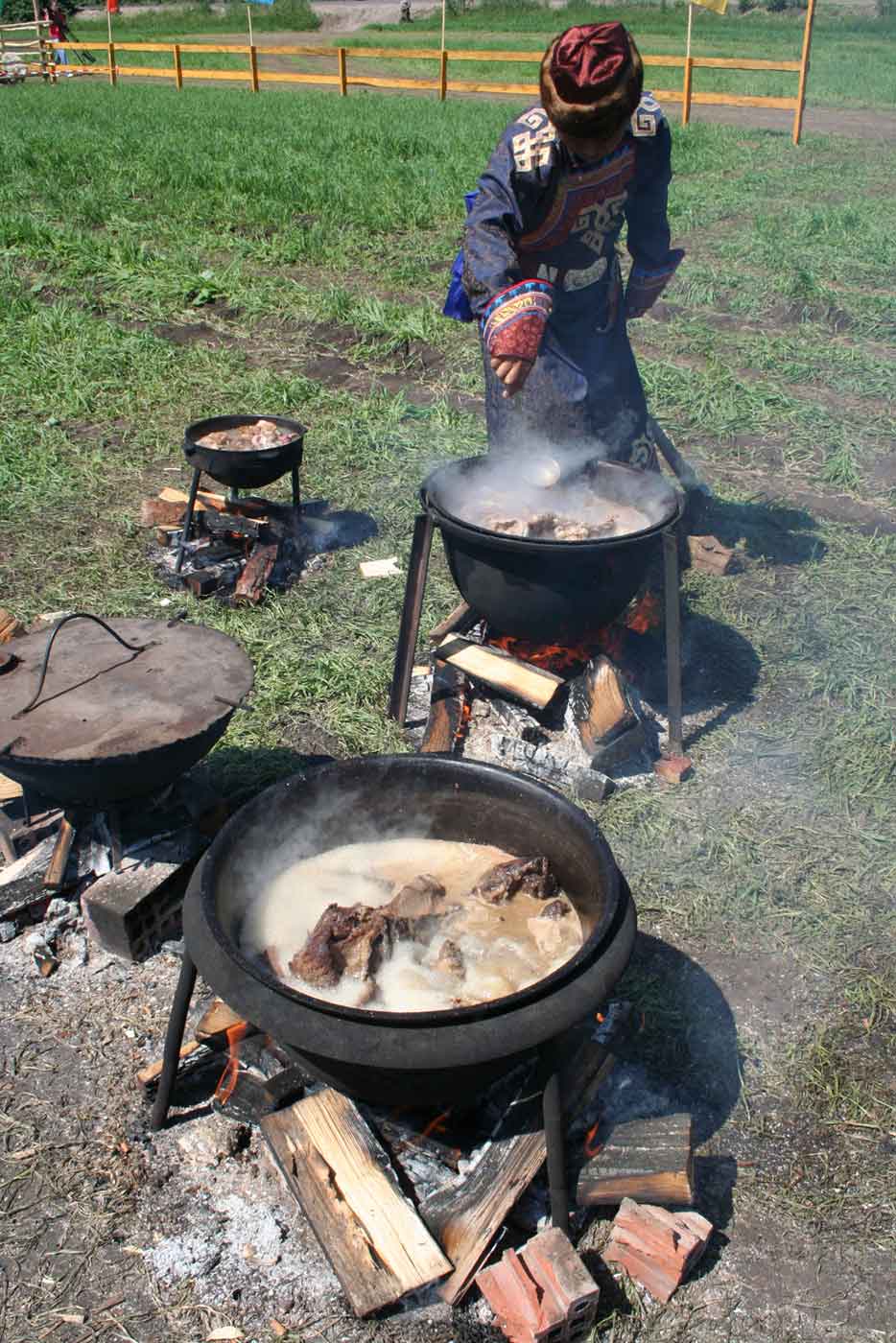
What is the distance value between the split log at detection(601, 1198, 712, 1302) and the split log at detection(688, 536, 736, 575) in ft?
13.7

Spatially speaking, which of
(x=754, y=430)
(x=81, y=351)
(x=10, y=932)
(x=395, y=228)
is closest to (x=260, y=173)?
(x=395, y=228)

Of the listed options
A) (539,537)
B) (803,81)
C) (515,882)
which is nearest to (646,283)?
(539,537)

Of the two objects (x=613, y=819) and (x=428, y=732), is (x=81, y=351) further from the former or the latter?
(x=613, y=819)

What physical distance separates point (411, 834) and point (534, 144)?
286 centimetres

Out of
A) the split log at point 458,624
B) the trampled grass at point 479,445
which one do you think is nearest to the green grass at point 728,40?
the trampled grass at point 479,445

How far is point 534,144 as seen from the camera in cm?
444

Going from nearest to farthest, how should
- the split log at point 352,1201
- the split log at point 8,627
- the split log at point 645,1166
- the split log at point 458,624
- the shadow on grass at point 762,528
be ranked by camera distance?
the split log at point 352,1201, the split log at point 645,1166, the split log at point 8,627, the split log at point 458,624, the shadow on grass at point 762,528

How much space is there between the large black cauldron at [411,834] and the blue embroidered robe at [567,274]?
1843 millimetres

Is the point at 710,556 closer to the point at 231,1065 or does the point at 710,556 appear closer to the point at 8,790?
the point at 8,790

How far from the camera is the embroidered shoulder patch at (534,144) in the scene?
443cm

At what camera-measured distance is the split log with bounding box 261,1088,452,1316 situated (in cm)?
263

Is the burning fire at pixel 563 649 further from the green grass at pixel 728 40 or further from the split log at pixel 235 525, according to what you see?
the green grass at pixel 728 40

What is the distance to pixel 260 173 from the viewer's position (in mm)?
14445

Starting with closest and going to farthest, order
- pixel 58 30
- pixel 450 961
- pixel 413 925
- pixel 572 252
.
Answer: pixel 450 961 < pixel 413 925 < pixel 572 252 < pixel 58 30
